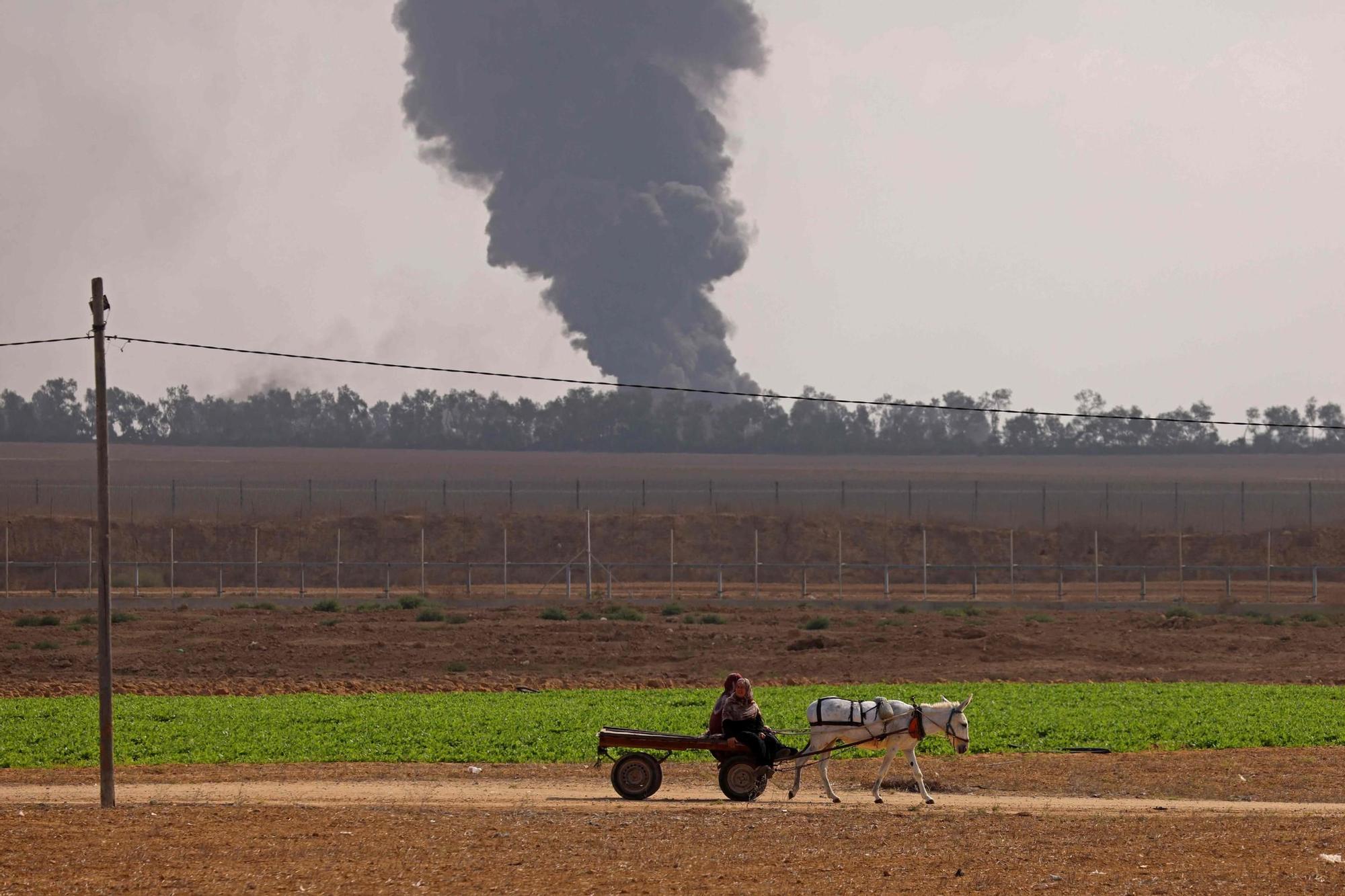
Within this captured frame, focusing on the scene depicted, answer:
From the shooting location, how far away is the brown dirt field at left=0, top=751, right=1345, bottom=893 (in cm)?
1406

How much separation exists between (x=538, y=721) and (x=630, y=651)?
1730 cm

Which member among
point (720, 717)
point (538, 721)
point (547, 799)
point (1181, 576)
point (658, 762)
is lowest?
point (1181, 576)

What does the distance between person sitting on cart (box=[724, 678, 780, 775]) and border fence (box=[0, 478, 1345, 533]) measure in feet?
222

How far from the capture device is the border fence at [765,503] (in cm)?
9019

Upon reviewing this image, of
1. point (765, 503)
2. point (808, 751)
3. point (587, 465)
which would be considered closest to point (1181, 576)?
point (765, 503)

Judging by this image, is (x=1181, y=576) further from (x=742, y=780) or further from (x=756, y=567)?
(x=742, y=780)

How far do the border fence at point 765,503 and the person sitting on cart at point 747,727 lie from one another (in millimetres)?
67676

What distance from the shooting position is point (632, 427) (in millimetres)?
157125

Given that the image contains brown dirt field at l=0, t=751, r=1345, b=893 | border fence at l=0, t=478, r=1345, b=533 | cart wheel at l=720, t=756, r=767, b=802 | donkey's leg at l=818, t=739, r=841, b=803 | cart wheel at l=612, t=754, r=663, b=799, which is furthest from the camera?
border fence at l=0, t=478, r=1345, b=533

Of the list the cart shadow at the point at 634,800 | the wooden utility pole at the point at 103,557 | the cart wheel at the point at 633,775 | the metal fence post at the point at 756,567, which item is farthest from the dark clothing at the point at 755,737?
the metal fence post at the point at 756,567

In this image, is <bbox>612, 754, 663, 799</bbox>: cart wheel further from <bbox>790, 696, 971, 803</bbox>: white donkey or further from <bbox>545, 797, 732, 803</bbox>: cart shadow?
<bbox>790, 696, 971, 803</bbox>: white donkey

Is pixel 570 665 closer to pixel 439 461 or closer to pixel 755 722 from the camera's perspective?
pixel 755 722

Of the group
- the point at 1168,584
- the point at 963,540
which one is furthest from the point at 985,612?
the point at 963,540

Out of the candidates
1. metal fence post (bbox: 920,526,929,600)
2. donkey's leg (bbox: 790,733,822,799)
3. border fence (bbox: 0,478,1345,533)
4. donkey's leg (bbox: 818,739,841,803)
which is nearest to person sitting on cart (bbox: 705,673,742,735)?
donkey's leg (bbox: 790,733,822,799)
